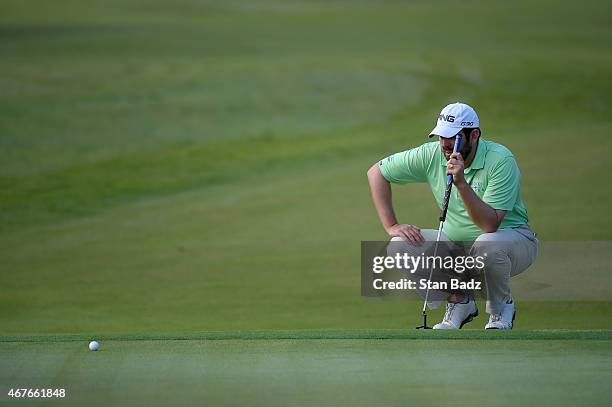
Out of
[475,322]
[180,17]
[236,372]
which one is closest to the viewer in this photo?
[236,372]

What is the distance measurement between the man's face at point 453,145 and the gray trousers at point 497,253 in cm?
40

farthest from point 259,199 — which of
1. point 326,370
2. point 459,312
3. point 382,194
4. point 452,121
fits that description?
point 326,370

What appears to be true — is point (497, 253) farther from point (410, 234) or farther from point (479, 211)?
point (410, 234)

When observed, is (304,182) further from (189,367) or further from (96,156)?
(189,367)

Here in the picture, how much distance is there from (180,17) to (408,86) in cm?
1898

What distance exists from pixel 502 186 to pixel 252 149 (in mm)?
12194

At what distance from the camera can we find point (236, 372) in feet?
13.7

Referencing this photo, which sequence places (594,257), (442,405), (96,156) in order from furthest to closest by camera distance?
(96,156)
(594,257)
(442,405)

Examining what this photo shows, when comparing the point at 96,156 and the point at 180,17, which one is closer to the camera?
the point at 96,156

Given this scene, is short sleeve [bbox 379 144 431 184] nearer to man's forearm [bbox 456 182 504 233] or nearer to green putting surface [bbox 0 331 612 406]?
man's forearm [bbox 456 182 504 233]

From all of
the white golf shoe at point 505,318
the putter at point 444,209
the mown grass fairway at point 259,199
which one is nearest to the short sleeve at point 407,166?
the putter at point 444,209

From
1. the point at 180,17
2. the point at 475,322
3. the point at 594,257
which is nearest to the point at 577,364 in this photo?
the point at 475,322

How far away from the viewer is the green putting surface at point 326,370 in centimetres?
377

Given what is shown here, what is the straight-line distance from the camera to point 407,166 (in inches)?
236
